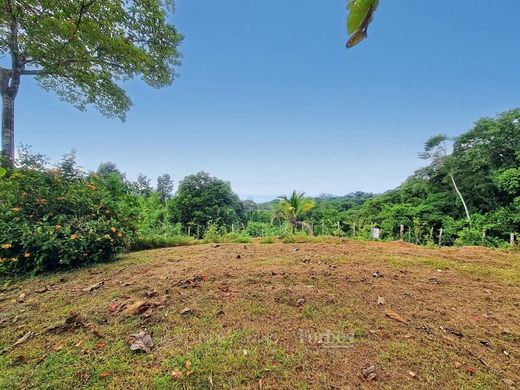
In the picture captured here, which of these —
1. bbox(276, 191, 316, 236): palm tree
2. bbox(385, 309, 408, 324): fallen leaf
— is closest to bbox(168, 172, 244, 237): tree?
bbox(276, 191, 316, 236): palm tree

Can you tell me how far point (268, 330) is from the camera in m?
1.80

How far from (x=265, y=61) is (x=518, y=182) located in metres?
16.2

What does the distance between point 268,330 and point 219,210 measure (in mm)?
18653

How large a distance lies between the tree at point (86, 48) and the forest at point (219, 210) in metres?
1.34

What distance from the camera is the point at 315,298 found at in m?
2.25

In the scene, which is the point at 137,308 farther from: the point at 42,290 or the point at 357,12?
the point at 357,12

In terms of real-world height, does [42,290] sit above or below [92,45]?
below

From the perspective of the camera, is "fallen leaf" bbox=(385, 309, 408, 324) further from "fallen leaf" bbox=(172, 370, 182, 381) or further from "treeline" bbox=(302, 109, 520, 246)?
"treeline" bbox=(302, 109, 520, 246)

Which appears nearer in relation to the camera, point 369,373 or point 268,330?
point 369,373

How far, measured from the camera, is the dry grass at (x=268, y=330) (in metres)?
1.39

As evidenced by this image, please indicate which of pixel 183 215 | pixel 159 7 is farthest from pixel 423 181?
pixel 159 7

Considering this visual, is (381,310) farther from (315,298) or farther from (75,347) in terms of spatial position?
(75,347)

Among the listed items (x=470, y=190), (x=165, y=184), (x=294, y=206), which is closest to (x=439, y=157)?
(x=470, y=190)

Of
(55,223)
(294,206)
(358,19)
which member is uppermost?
(358,19)
